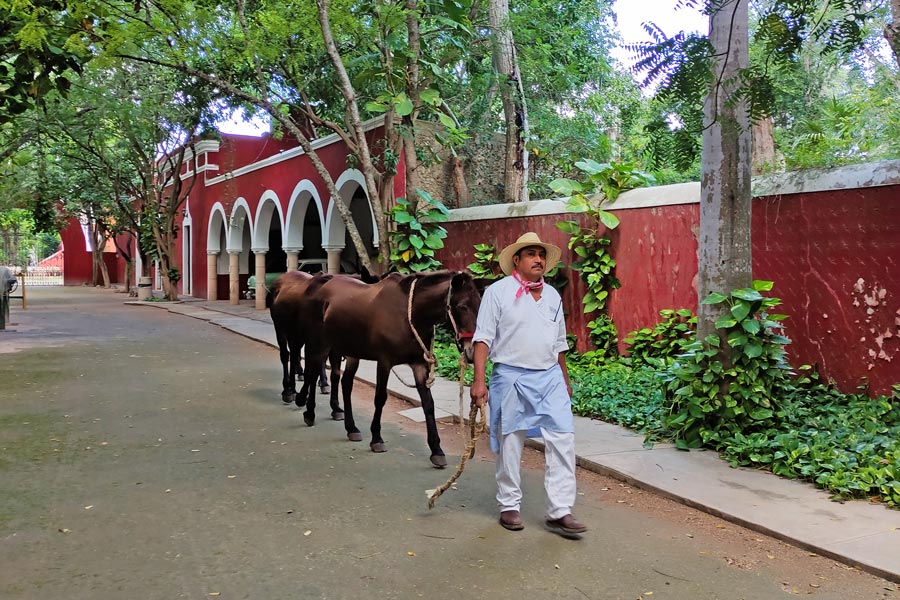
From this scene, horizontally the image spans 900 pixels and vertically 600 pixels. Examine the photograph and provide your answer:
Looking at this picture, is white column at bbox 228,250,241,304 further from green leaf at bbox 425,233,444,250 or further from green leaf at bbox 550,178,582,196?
green leaf at bbox 550,178,582,196

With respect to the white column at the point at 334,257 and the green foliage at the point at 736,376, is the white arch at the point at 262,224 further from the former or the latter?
the green foliage at the point at 736,376

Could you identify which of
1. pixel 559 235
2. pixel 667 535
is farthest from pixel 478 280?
pixel 559 235

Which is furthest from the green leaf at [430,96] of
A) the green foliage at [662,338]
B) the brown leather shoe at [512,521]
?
the brown leather shoe at [512,521]

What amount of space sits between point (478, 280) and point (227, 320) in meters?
14.3

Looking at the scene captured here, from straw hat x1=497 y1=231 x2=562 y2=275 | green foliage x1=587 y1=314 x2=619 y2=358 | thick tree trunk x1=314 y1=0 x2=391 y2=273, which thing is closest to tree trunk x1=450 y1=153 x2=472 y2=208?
thick tree trunk x1=314 y1=0 x2=391 y2=273

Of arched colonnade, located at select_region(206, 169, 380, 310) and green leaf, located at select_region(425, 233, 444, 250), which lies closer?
green leaf, located at select_region(425, 233, 444, 250)

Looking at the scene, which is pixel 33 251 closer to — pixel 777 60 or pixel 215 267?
pixel 215 267

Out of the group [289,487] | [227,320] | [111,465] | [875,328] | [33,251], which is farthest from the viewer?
[33,251]

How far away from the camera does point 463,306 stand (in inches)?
216

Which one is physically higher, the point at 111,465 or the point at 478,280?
the point at 478,280

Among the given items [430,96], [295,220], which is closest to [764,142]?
[430,96]

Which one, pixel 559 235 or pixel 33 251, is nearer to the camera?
pixel 559 235

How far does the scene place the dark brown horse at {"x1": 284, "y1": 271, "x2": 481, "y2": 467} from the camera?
5.55 m

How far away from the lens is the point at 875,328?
6418mm
